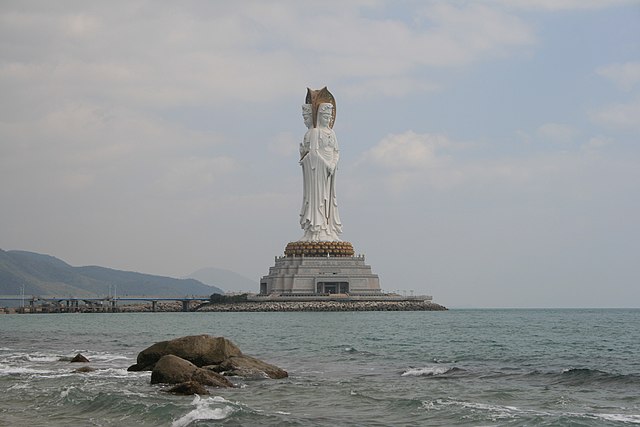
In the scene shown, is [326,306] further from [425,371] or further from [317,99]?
[425,371]

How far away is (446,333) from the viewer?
61.1 m

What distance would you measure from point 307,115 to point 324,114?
302 cm

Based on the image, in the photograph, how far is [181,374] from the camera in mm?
28344

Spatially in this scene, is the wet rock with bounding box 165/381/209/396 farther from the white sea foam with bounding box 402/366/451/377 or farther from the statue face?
the statue face

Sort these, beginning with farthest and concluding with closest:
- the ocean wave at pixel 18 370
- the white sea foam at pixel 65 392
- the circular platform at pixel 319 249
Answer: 1. the circular platform at pixel 319 249
2. the ocean wave at pixel 18 370
3. the white sea foam at pixel 65 392

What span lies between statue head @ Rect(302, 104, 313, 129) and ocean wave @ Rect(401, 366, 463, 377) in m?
100

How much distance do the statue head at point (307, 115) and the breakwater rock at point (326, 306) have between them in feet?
85.8

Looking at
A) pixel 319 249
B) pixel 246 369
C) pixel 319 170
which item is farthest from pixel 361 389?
pixel 319 170

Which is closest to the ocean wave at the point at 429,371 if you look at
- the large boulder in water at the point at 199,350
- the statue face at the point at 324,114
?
the large boulder in water at the point at 199,350

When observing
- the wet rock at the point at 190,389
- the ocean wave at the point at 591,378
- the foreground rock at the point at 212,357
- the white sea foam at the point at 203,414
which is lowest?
the white sea foam at the point at 203,414

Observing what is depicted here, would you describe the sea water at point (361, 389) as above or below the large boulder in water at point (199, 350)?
below

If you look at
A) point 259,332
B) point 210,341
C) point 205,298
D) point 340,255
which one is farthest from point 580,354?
point 205,298

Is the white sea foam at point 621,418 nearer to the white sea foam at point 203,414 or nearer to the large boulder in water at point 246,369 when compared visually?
the white sea foam at point 203,414

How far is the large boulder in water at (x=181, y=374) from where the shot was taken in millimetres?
28062
